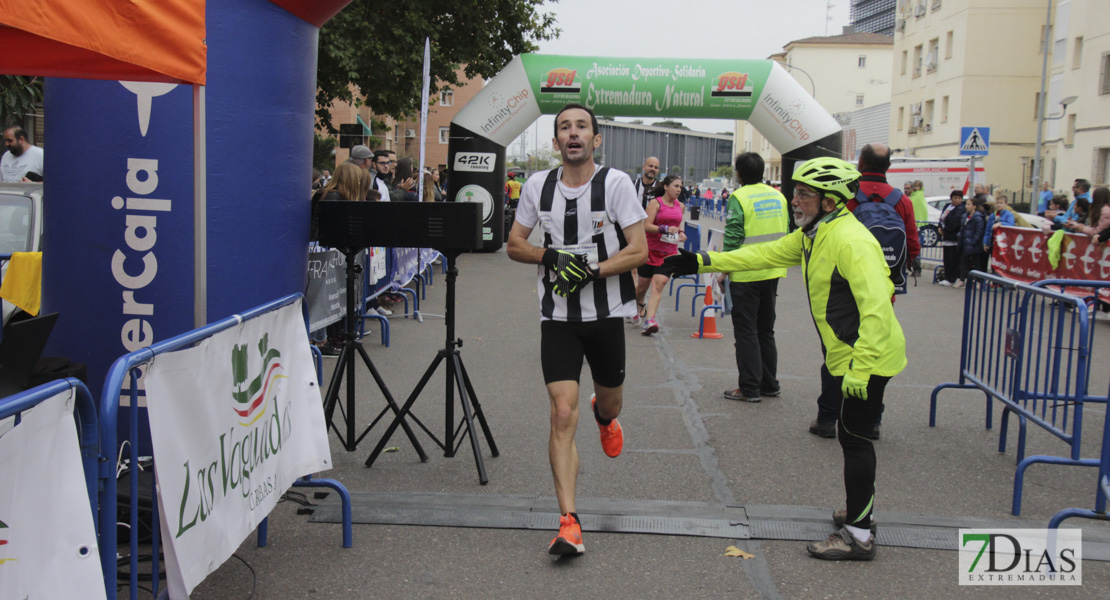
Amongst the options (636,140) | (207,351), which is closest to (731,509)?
(207,351)

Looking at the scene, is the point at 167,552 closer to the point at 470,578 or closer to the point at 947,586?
the point at 470,578

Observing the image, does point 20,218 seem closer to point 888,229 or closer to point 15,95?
point 888,229

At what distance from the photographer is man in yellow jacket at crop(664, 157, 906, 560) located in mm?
4301

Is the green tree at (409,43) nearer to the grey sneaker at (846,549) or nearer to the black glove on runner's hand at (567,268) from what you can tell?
the black glove on runner's hand at (567,268)

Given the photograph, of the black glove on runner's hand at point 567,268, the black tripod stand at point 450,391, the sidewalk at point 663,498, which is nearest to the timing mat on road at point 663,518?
the sidewalk at point 663,498

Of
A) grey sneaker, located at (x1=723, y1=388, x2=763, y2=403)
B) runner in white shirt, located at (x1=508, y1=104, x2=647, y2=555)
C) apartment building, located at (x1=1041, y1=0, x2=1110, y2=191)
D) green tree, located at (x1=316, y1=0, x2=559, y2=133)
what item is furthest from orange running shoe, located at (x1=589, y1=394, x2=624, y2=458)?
apartment building, located at (x1=1041, y1=0, x2=1110, y2=191)

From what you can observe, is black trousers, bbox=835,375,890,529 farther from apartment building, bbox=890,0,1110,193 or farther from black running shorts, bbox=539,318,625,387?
apartment building, bbox=890,0,1110,193

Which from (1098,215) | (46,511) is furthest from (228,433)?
(1098,215)

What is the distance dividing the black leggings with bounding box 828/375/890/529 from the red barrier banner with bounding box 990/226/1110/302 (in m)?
9.01

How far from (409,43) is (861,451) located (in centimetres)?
1775

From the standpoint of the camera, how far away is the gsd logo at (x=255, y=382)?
3527 millimetres

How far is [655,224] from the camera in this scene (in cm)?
1107

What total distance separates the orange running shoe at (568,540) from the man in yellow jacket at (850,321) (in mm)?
1099

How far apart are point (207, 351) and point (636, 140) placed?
243 feet
